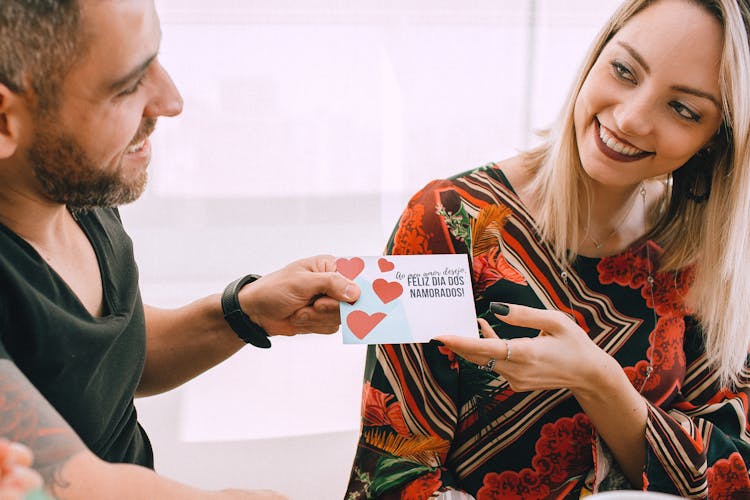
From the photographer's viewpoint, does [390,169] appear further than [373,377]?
Yes

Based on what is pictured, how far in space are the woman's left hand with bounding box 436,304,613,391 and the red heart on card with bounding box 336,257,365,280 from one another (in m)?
0.17

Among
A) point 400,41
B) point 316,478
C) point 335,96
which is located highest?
point 400,41

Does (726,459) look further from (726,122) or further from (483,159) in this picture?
(483,159)

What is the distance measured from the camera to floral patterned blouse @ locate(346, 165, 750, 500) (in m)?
1.05

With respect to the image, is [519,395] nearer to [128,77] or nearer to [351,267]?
[351,267]

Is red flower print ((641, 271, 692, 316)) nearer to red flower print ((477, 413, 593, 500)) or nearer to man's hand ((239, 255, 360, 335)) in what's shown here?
red flower print ((477, 413, 593, 500))

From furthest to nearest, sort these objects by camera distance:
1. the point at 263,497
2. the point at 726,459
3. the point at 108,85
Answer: the point at 726,459 < the point at 108,85 < the point at 263,497

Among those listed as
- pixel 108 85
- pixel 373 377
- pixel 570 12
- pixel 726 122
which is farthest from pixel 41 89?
pixel 570 12

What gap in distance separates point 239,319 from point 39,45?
558 millimetres

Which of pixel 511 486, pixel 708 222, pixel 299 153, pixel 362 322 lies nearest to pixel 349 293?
pixel 362 322

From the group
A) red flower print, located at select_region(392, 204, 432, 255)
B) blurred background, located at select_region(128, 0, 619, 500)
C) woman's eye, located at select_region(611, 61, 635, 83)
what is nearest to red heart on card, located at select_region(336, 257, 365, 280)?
red flower print, located at select_region(392, 204, 432, 255)

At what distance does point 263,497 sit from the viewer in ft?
2.27

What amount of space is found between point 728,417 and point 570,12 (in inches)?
58.6

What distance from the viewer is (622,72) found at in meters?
1.11
